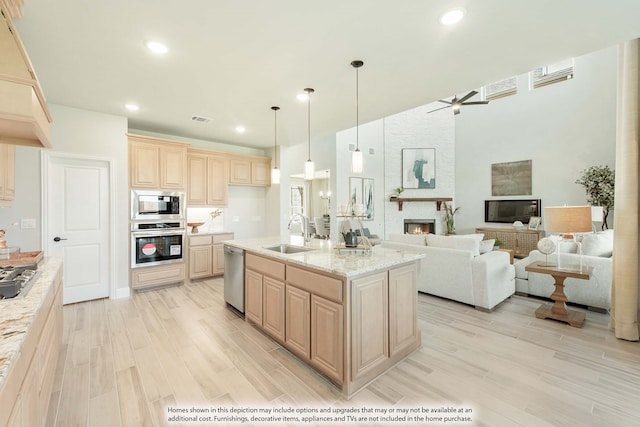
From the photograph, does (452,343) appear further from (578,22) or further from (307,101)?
(307,101)

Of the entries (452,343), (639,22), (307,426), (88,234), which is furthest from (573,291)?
(88,234)

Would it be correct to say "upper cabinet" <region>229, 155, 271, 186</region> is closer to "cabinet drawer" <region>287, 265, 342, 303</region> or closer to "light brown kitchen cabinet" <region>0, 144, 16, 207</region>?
"light brown kitchen cabinet" <region>0, 144, 16, 207</region>

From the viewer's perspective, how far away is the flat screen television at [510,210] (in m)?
6.89

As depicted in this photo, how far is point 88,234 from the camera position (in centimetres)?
383

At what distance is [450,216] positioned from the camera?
8000mm

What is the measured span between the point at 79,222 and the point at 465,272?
524 centimetres

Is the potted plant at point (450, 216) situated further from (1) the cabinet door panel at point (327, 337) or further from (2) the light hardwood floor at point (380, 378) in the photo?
(1) the cabinet door panel at point (327, 337)

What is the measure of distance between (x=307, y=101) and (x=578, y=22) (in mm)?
2529

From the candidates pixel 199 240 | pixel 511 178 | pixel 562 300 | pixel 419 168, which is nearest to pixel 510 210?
pixel 511 178

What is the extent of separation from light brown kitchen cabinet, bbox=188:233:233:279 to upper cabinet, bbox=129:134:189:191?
0.97 m

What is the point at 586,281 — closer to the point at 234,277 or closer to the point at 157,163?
the point at 234,277

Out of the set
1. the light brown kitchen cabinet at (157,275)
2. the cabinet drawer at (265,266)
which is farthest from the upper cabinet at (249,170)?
the cabinet drawer at (265,266)

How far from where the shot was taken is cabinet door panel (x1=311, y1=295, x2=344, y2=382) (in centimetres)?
193

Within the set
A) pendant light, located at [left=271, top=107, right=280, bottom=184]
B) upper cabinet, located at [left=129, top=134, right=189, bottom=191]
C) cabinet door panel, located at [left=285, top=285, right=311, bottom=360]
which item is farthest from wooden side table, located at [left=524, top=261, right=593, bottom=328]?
upper cabinet, located at [left=129, top=134, right=189, bottom=191]
